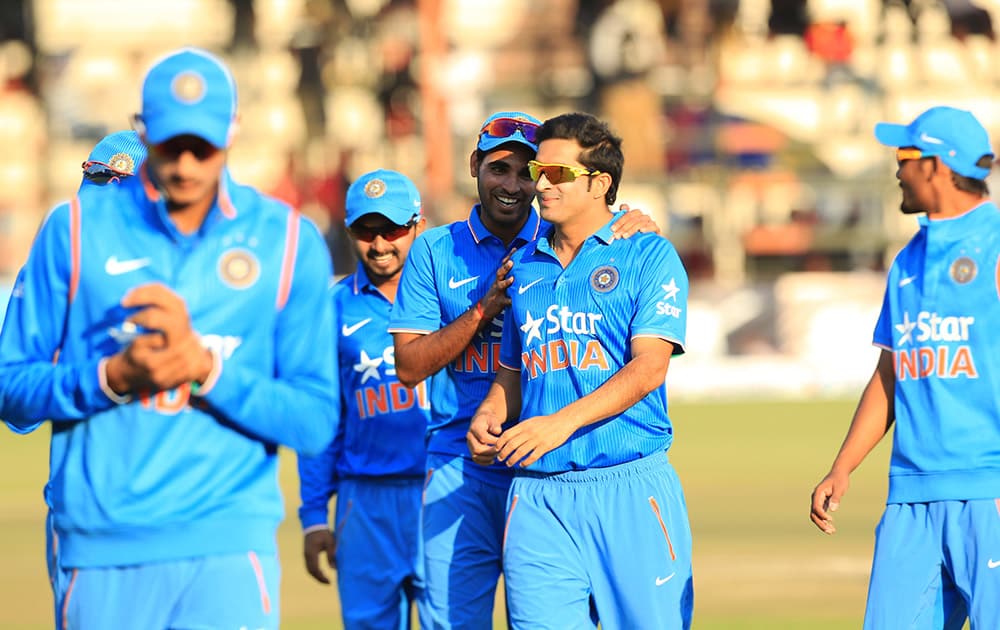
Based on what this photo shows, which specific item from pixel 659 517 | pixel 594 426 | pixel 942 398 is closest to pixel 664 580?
pixel 659 517

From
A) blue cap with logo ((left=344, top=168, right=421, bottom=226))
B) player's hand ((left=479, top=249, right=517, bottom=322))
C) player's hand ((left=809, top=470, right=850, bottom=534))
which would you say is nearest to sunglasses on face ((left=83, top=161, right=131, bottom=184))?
blue cap with logo ((left=344, top=168, right=421, bottom=226))

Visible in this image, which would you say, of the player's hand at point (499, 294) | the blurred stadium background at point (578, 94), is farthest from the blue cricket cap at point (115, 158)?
the blurred stadium background at point (578, 94)

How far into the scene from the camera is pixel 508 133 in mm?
6277

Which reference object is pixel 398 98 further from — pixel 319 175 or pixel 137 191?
pixel 137 191

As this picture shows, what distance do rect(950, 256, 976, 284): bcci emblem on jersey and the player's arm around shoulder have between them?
245cm

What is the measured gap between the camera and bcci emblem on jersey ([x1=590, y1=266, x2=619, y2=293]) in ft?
18.7

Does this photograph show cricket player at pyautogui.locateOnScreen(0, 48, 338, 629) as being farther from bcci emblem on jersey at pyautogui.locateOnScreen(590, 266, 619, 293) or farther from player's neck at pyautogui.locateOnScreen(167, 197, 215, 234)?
bcci emblem on jersey at pyautogui.locateOnScreen(590, 266, 619, 293)

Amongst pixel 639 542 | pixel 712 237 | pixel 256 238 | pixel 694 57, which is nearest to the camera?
pixel 256 238

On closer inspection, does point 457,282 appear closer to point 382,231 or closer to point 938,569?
point 382,231

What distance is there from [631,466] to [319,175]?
24583mm

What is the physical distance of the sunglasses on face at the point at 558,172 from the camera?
5754 millimetres

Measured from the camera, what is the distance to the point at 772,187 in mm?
30125

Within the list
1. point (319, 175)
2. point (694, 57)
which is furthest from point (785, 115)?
point (319, 175)

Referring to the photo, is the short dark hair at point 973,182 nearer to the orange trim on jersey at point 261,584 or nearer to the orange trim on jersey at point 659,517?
the orange trim on jersey at point 659,517
